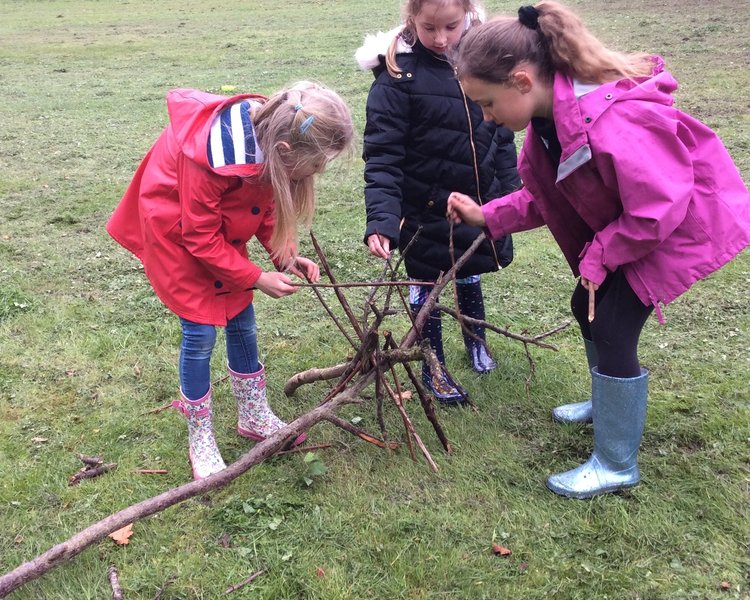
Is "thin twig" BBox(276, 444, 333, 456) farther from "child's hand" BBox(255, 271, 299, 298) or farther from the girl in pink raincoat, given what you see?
the girl in pink raincoat

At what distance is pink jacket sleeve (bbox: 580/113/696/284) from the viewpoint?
1982mm

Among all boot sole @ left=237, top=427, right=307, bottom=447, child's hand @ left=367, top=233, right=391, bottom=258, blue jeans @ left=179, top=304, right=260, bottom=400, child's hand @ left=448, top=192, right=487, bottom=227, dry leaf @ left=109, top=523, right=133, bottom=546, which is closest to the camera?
dry leaf @ left=109, top=523, right=133, bottom=546

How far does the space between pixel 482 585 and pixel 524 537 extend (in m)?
0.25

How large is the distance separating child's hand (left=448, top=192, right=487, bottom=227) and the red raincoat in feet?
2.23

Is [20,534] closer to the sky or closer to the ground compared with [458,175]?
closer to the ground

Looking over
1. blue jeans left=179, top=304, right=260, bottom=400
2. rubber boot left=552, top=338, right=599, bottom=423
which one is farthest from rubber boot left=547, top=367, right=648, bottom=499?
blue jeans left=179, top=304, right=260, bottom=400

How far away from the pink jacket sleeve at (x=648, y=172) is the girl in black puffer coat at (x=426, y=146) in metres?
0.85

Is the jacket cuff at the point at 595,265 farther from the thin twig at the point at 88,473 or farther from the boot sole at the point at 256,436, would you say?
the thin twig at the point at 88,473

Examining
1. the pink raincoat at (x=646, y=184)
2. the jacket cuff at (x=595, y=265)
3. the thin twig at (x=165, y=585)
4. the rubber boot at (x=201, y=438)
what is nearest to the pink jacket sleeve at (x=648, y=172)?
the pink raincoat at (x=646, y=184)

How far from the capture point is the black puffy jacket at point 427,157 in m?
2.84

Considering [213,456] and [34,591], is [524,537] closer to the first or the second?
[213,456]

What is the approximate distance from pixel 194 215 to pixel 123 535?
1107 millimetres

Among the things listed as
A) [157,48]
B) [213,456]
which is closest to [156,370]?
[213,456]

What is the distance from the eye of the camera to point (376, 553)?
7.70 ft
